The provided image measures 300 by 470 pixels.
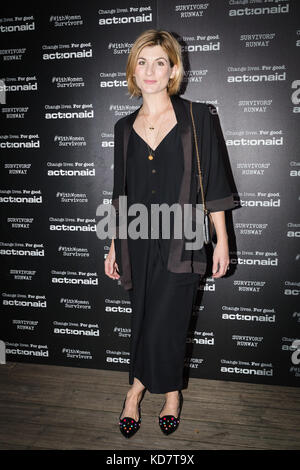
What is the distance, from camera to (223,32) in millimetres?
2557

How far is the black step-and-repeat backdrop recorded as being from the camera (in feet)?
8.45

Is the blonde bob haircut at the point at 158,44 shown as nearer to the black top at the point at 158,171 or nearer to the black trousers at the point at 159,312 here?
the black top at the point at 158,171

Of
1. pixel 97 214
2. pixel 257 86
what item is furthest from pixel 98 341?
pixel 257 86

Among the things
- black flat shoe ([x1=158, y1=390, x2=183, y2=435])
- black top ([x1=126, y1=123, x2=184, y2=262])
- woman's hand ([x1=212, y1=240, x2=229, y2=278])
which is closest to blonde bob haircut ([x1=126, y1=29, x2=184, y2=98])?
black top ([x1=126, y1=123, x2=184, y2=262])

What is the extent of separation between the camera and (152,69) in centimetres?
203

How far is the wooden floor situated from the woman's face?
76.3 inches

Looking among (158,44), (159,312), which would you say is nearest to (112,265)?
(159,312)

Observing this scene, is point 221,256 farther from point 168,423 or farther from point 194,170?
point 168,423

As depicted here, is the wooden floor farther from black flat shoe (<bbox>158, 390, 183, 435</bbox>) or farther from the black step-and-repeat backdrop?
the black step-and-repeat backdrop

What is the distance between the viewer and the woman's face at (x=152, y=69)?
6.63 feet

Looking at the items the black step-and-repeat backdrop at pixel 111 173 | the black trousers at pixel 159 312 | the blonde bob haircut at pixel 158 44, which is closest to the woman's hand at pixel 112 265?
the black trousers at pixel 159 312

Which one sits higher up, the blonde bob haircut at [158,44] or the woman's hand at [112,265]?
the blonde bob haircut at [158,44]

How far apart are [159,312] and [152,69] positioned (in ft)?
4.22
